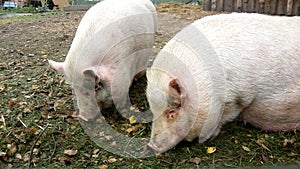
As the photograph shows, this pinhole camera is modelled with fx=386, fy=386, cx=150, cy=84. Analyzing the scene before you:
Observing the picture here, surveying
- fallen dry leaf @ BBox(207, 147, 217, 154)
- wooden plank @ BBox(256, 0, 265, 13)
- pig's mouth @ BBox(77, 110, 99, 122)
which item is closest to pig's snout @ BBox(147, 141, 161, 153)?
fallen dry leaf @ BBox(207, 147, 217, 154)

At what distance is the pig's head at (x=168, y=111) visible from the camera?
102 inches

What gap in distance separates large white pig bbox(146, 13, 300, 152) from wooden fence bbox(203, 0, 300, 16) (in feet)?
14.8

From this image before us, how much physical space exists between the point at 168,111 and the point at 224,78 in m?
0.47

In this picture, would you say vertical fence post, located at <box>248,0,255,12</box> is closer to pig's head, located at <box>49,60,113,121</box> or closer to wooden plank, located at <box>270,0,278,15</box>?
wooden plank, located at <box>270,0,278,15</box>

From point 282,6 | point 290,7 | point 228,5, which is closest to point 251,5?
point 282,6

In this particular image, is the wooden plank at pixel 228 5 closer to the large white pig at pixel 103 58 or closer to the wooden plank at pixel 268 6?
the wooden plank at pixel 268 6

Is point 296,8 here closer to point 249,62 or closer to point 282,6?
point 282,6

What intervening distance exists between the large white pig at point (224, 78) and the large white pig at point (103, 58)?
0.66 metres

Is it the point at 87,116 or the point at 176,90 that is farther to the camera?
the point at 87,116

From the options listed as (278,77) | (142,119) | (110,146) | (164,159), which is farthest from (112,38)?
(278,77)

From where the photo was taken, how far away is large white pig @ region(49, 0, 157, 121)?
3285 millimetres

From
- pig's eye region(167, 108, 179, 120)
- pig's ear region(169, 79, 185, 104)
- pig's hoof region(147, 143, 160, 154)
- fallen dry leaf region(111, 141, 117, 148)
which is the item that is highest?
pig's ear region(169, 79, 185, 104)

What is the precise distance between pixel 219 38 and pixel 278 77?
1.72 feet

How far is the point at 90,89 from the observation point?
3.29 m
